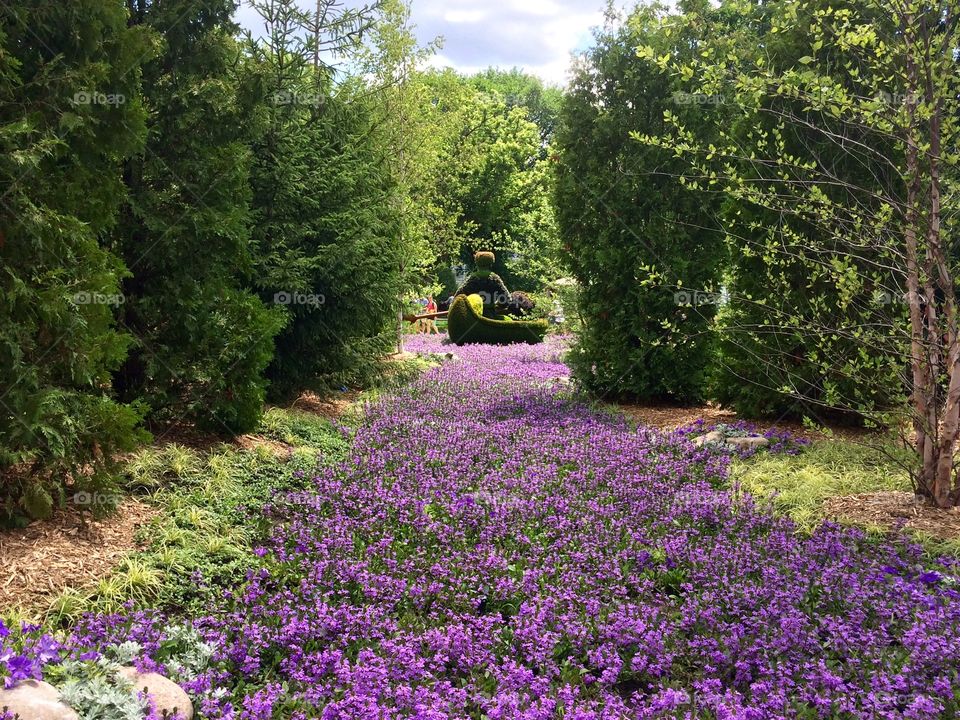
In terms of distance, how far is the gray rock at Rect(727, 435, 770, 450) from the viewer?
8.42 m

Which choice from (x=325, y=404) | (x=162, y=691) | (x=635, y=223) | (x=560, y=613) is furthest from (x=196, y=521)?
(x=635, y=223)

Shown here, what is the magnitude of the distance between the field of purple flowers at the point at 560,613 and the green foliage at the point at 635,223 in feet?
14.0

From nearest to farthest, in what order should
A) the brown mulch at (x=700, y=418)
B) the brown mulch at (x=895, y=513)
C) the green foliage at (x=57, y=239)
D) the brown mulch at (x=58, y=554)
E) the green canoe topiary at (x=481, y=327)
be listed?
the brown mulch at (x=58, y=554) < the green foliage at (x=57, y=239) < the brown mulch at (x=895, y=513) < the brown mulch at (x=700, y=418) < the green canoe topiary at (x=481, y=327)

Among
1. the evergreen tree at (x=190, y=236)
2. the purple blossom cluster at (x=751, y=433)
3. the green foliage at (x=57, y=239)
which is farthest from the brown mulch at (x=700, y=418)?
the green foliage at (x=57, y=239)

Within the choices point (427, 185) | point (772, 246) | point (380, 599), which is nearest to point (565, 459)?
point (772, 246)

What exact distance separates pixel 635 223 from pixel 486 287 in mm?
12842

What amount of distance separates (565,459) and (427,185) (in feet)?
41.5

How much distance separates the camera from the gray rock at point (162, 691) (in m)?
3.33

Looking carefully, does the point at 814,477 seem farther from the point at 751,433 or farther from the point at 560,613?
the point at 560,613

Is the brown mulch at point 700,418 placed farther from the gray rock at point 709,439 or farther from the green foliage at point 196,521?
the green foliage at point 196,521

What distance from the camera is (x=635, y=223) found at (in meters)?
11.3

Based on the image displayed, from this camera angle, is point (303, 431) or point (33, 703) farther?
point (303, 431)

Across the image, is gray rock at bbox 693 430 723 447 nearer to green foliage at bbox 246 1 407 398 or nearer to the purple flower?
green foliage at bbox 246 1 407 398

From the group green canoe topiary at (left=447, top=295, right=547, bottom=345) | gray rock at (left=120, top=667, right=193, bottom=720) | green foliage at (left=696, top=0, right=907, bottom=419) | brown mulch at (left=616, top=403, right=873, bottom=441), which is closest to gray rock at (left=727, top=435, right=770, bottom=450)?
green foliage at (left=696, top=0, right=907, bottom=419)
